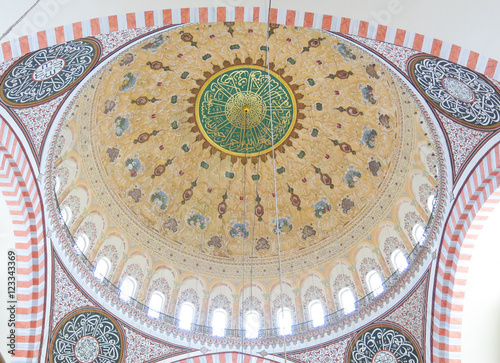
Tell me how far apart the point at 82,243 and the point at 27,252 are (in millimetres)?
2100

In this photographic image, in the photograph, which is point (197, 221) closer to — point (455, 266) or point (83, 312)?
point (83, 312)

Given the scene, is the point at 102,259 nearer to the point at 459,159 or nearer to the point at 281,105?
the point at 281,105

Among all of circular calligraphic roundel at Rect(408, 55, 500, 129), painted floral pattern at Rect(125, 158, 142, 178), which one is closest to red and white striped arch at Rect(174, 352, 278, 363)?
painted floral pattern at Rect(125, 158, 142, 178)

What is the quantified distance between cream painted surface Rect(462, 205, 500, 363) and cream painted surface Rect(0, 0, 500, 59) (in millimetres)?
5035

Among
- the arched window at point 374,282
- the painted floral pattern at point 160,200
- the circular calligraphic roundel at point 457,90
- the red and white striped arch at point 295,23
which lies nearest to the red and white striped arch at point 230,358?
the arched window at point 374,282

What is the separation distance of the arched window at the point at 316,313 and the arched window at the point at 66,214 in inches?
271

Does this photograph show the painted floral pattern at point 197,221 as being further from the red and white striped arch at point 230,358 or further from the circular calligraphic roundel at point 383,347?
the circular calligraphic roundel at point 383,347

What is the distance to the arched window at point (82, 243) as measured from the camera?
11.2 metres

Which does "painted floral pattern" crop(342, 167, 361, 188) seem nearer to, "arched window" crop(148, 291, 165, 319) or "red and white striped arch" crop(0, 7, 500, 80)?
"arched window" crop(148, 291, 165, 319)

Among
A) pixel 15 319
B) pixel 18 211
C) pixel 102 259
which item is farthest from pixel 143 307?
pixel 18 211

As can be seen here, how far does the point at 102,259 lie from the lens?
470 inches

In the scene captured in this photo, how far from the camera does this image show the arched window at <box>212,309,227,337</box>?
12.5 m

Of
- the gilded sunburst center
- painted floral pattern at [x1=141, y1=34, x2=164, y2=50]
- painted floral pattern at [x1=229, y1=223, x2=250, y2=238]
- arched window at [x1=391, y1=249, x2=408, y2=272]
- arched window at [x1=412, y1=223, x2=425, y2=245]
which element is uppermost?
the gilded sunburst center

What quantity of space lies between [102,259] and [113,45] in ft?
20.7
